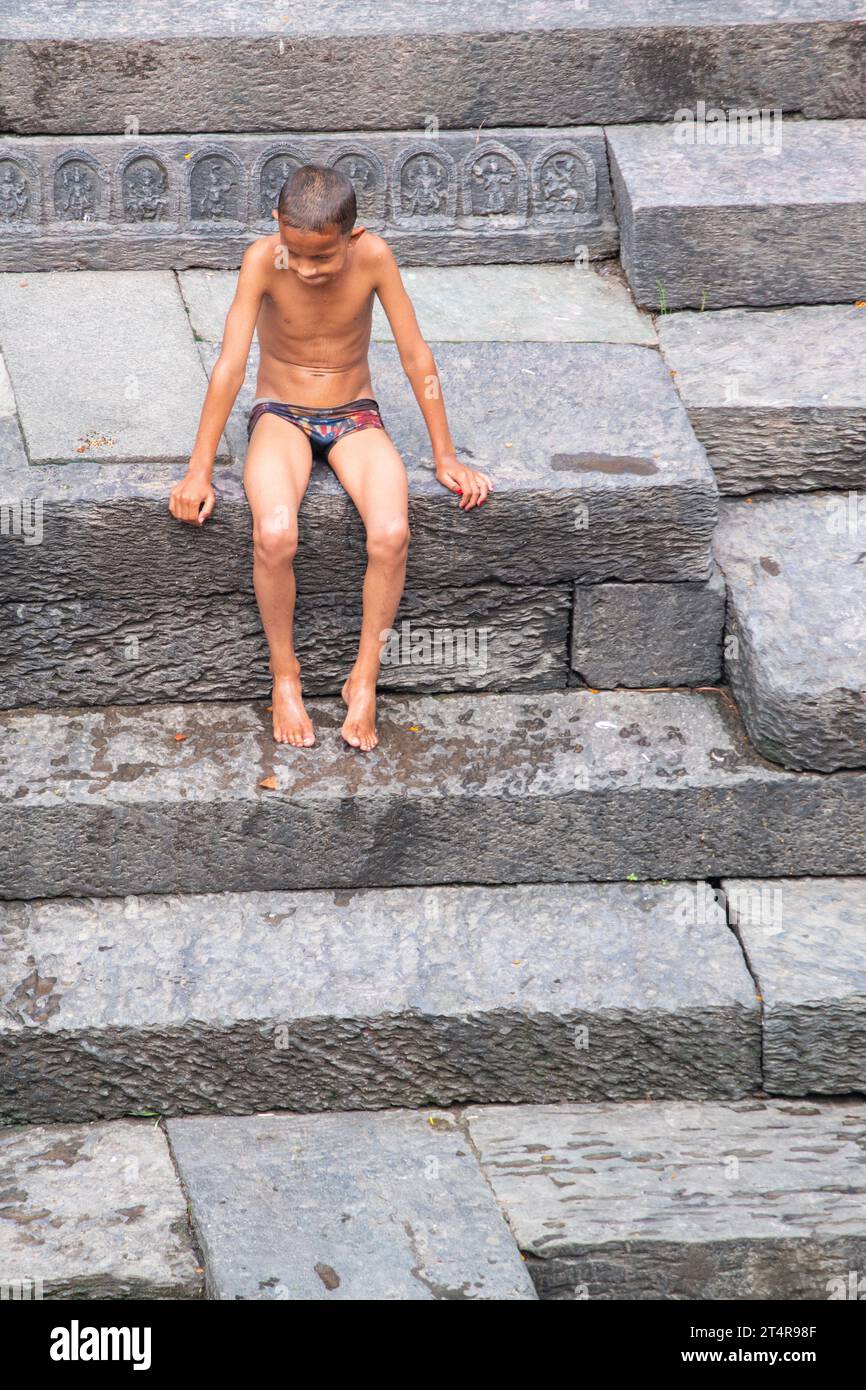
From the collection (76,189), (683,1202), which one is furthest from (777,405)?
(76,189)

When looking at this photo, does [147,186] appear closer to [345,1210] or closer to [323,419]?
[323,419]

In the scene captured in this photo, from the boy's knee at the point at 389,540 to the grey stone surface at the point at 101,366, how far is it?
58cm

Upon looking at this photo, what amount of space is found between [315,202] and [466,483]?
733mm

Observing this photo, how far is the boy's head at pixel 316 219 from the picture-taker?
352 cm

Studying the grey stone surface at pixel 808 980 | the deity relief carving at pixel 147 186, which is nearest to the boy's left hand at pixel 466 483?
the grey stone surface at pixel 808 980

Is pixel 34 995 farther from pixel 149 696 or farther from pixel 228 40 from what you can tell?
pixel 228 40

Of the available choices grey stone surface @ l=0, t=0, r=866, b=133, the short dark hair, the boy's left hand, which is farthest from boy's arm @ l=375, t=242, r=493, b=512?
grey stone surface @ l=0, t=0, r=866, b=133

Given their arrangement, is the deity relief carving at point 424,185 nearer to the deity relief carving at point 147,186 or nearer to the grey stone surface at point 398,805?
the deity relief carving at point 147,186

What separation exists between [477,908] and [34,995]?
1.05 meters

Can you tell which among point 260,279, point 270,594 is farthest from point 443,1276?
point 260,279

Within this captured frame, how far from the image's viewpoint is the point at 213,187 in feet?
16.4

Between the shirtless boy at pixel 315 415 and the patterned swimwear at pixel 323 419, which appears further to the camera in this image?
the patterned swimwear at pixel 323 419

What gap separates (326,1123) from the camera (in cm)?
354

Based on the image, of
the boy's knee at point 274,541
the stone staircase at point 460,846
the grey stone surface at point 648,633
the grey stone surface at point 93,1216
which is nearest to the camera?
the grey stone surface at point 93,1216
